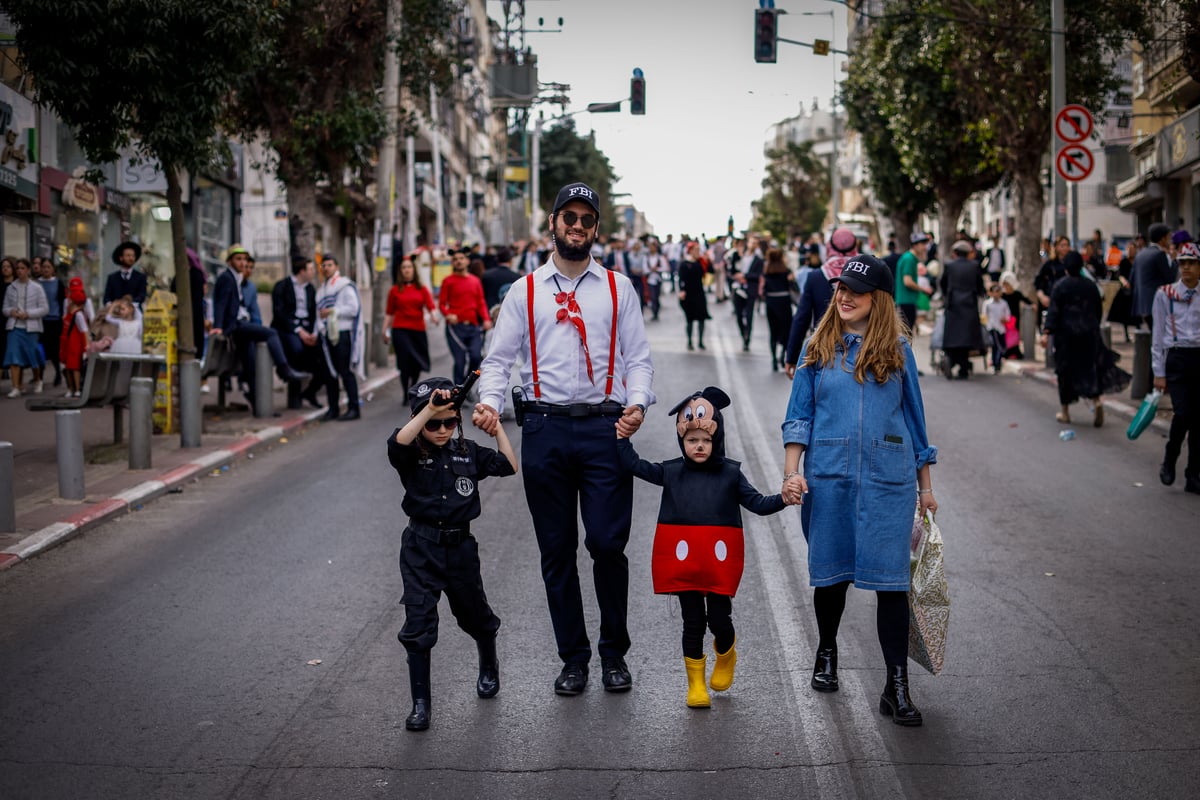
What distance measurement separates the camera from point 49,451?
1405cm

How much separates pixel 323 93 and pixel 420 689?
18.8 metres

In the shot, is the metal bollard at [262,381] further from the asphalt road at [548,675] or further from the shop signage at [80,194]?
the shop signage at [80,194]

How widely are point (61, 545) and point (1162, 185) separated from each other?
1357 inches

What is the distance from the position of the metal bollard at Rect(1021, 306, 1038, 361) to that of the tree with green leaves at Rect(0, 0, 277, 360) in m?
13.3

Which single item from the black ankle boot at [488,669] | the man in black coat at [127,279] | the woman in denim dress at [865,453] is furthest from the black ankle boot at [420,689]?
the man in black coat at [127,279]

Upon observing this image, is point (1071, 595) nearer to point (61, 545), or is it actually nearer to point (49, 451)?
point (61, 545)

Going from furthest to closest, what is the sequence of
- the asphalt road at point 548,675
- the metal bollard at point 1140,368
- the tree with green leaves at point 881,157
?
1. the tree with green leaves at point 881,157
2. the metal bollard at point 1140,368
3. the asphalt road at point 548,675

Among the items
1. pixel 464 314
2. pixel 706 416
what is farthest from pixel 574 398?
pixel 464 314

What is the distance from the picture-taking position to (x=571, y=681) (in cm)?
593

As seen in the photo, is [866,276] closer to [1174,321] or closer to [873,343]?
[873,343]

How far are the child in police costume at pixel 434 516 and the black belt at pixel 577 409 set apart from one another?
272mm

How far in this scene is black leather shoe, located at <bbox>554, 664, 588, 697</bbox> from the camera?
19.4ft

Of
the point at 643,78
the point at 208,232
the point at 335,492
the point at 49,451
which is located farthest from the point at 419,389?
the point at 643,78

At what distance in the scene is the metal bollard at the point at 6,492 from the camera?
939 cm
